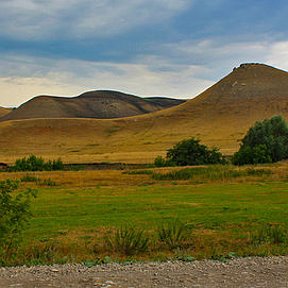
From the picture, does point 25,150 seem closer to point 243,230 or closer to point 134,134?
point 134,134

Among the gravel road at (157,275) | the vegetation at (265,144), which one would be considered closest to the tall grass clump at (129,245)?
the gravel road at (157,275)

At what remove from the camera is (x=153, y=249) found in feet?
60.1

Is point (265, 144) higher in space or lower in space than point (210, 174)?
higher

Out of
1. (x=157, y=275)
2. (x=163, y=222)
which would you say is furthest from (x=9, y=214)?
(x=163, y=222)

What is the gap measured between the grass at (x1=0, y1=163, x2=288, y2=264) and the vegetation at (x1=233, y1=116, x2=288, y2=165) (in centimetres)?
3008

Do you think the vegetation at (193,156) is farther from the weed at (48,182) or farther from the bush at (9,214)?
the bush at (9,214)

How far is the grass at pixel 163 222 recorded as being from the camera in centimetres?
1777

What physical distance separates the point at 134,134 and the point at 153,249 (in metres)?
179

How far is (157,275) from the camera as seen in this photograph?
12.4 meters

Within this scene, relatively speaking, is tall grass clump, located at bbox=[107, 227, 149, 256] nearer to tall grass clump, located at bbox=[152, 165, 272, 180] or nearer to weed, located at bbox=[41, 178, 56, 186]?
tall grass clump, located at bbox=[152, 165, 272, 180]

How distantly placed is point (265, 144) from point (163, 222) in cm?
6884

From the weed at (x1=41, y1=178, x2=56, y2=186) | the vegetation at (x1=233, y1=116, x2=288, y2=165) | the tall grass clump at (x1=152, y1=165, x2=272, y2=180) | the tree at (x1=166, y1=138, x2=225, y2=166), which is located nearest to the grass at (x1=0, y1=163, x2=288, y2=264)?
the weed at (x1=41, y1=178, x2=56, y2=186)

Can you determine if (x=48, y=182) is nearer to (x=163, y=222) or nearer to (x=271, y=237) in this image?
(x=163, y=222)

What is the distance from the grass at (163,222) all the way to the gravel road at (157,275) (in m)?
1.29
